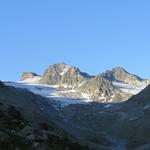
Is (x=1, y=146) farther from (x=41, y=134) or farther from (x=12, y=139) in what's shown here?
(x=41, y=134)

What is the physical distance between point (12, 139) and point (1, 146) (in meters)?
1.87

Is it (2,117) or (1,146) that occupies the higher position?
(2,117)

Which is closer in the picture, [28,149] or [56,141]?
[28,149]

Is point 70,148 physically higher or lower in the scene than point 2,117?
lower

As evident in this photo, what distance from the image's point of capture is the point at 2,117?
5388cm

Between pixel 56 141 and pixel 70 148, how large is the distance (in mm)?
1978

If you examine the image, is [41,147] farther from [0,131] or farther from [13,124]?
[13,124]

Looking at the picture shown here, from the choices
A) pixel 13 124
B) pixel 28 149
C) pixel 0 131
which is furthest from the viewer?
pixel 13 124

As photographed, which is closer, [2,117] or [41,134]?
[41,134]

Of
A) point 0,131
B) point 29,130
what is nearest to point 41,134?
point 29,130

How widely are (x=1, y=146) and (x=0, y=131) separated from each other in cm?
324

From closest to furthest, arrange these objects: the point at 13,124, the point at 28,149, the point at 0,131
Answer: the point at 28,149, the point at 0,131, the point at 13,124

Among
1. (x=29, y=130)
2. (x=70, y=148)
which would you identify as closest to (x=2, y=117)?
(x=29, y=130)

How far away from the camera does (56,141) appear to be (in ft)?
160
